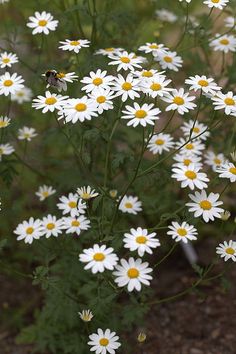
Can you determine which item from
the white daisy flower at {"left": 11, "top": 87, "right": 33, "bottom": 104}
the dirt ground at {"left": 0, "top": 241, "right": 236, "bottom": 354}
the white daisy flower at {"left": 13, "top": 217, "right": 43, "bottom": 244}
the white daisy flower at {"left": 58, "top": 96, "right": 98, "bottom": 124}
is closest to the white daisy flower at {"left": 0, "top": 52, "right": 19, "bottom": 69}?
the white daisy flower at {"left": 58, "top": 96, "right": 98, "bottom": 124}

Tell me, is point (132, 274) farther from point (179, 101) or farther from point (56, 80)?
point (56, 80)

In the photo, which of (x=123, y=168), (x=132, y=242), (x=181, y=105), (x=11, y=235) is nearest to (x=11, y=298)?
(x=11, y=235)

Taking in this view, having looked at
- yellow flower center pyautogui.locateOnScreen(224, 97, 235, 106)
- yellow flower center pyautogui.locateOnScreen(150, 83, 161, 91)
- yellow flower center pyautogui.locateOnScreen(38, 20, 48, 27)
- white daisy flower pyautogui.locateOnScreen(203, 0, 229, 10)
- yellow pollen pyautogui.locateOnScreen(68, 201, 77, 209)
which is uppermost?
yellow flower center pyautogui.locateOnScreen(38, 20, 48, 27)

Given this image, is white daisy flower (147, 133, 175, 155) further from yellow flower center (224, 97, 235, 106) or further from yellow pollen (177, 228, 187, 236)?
yellow pollen (177, 228, 187, 236)

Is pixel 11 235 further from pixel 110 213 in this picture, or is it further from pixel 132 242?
pixel 132 242

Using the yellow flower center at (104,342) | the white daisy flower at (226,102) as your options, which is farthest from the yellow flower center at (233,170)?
the yellow flower center at (104,342)

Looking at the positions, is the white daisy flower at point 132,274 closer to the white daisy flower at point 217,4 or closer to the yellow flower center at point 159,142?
the yellow flower center at point 159,142

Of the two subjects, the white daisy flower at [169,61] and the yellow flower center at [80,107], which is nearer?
the yellow flower center at [80,107]
